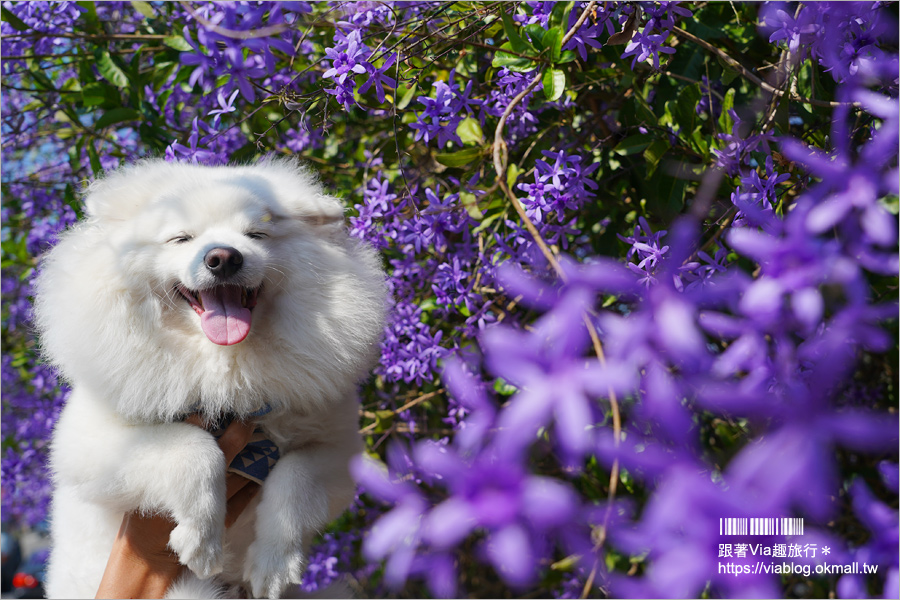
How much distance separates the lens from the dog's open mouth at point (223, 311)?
5.17 feet

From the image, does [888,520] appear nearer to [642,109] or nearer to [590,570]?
[590,570]

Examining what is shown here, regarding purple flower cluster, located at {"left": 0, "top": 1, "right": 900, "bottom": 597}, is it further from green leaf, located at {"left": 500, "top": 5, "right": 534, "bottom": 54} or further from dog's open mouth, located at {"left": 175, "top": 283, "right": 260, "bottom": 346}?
dog's open mouth, located at {"left": 175, "top": 283, "right": 260, "bottom": 346}

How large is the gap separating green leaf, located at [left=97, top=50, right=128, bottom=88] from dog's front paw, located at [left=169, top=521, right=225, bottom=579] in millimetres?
1923

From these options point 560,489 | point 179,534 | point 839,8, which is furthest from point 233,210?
point 839,8

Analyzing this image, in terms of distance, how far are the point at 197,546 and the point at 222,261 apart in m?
0.76

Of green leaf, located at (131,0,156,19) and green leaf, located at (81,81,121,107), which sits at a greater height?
green leaf, located at (131,0,156,19)

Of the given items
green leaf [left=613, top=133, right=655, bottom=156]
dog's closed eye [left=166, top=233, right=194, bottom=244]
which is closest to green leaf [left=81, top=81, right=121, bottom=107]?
dog's closed eye [left=166, top=233, right=194, bottom=244]

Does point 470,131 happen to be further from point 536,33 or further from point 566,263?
point 566,263

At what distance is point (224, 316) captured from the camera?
63.2 inches

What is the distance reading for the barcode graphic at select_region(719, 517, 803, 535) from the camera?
52cm

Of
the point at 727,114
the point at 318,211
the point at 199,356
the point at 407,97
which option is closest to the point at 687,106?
the point at 727,114

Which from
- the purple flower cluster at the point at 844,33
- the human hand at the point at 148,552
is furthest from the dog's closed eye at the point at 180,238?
the purple flower cluster at the point at 844,33

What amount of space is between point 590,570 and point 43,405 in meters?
3.70

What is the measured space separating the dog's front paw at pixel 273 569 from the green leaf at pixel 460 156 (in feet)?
4.11
